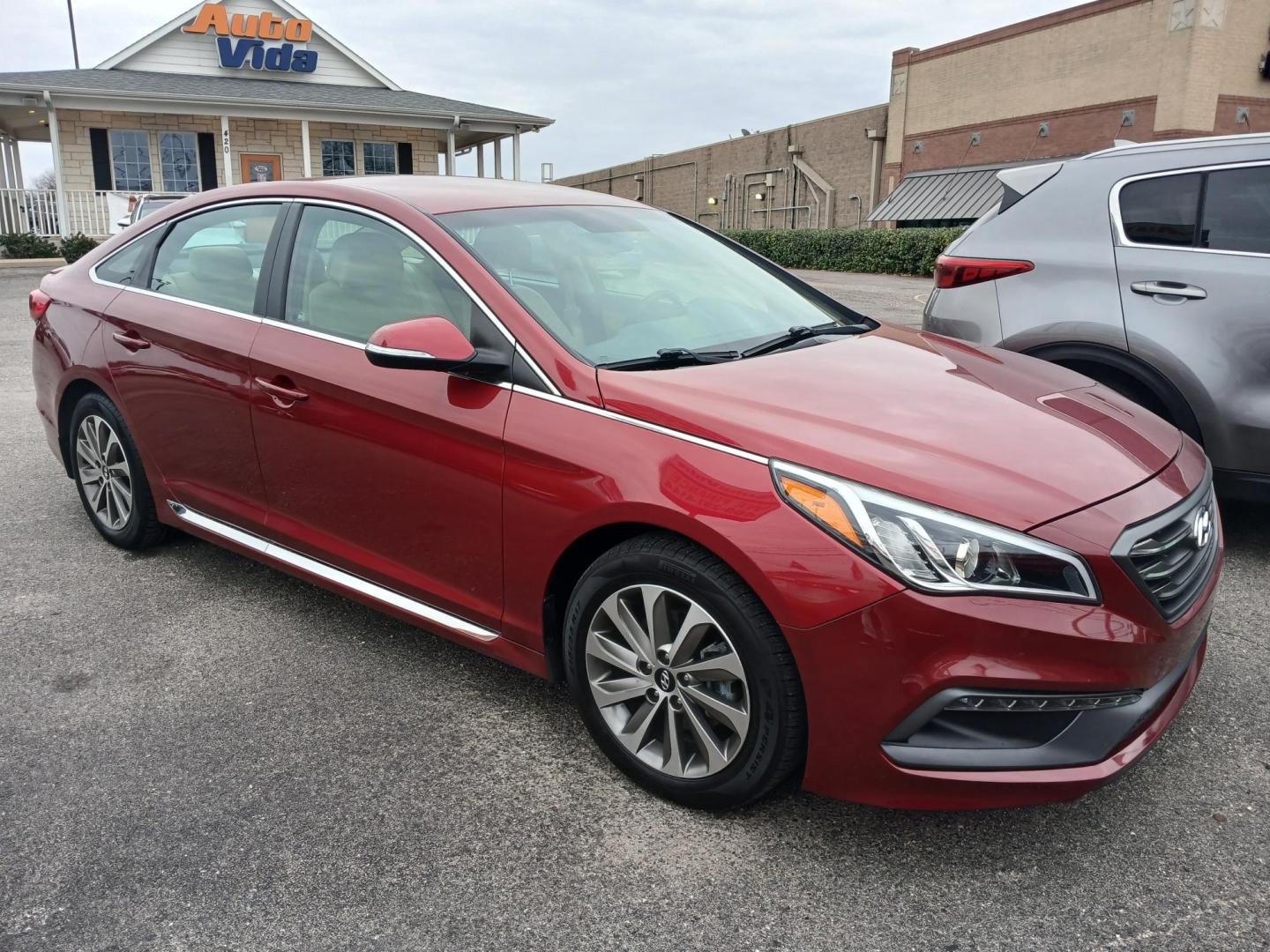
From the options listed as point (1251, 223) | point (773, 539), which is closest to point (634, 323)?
point (773, 539)

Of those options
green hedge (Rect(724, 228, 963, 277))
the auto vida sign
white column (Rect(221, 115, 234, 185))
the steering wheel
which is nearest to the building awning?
green hedge (Rect(724, 228, 963, 277))

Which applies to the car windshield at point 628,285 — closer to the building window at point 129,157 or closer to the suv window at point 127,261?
the suv window at point 127,261

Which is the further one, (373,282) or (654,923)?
(373,282)

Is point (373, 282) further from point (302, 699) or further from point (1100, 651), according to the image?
point (1100, 651)

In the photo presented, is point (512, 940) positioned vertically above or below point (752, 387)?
below

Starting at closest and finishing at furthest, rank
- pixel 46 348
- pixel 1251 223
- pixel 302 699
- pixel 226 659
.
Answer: pixel 302 699, pixel 226 659, pixel 1251 223, pixel 46 348

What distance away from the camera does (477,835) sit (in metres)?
2.58

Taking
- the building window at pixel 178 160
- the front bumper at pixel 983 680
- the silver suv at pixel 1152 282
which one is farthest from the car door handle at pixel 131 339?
the building window at pixel 178 160

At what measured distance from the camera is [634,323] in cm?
314

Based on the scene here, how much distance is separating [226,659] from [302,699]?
1.52 ft

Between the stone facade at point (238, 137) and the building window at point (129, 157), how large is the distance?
14cm

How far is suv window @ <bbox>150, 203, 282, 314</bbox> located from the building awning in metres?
26.6

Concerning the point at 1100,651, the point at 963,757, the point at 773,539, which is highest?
the point at 773,539

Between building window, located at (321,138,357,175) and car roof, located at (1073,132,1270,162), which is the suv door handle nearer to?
car roof, located at (1073,132,1270,162)
